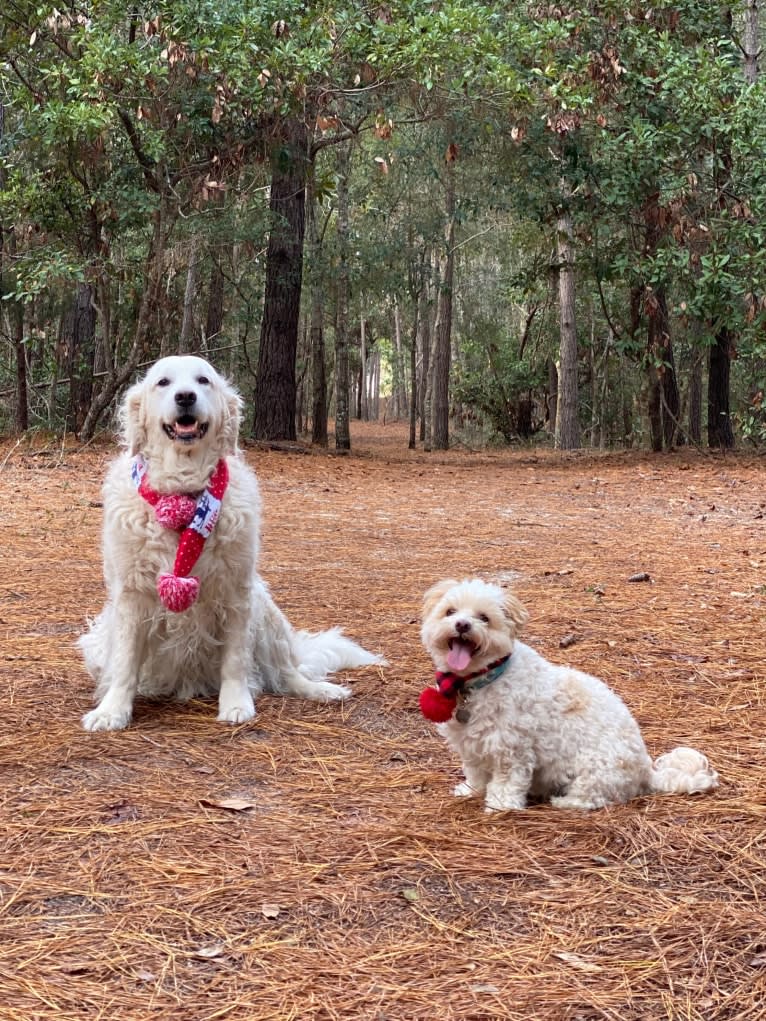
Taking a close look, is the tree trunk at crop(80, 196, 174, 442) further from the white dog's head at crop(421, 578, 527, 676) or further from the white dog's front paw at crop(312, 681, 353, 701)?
the white dog's head at crop(421, 578, 527, 676)

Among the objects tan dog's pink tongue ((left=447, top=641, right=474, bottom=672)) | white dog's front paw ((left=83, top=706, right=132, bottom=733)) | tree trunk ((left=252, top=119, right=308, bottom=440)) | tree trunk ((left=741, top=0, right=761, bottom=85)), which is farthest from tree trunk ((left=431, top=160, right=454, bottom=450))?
tan dog's pink tongue ((left=447, top=641, right=474, bottom=672))

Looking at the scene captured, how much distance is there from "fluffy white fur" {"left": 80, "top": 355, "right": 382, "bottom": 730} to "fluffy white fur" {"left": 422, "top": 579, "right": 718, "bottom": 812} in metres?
1.26

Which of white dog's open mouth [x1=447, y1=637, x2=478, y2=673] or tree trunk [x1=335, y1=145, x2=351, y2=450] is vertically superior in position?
tree trunk [x1=335, y1=145, x2=351, y2=450]

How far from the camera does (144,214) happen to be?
14.2 m

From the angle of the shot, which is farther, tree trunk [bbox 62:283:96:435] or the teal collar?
tree trunk [bbox 62:283:96:435]

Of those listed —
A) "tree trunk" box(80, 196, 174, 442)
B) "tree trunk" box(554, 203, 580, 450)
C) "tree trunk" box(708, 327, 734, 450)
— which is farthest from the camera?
"tree trunk" box(554, 203, 580, 450)

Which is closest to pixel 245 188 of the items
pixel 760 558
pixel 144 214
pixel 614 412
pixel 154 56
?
pixel 144 214

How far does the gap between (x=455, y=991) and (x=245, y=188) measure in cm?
1523

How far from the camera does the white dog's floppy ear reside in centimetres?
449

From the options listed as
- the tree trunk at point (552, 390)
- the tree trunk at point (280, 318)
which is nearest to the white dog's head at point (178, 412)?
the tree trunk at point (280, 318)

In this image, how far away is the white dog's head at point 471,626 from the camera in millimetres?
3205

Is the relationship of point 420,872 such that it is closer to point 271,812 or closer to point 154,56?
point 271,812

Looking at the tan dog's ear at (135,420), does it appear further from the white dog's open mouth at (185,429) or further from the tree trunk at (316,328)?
the tree trunk at (316,328)

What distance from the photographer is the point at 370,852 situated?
287 centimetres
